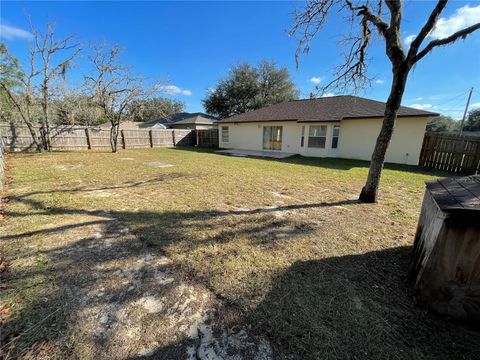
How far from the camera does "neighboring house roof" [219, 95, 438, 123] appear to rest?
11578 millimetres

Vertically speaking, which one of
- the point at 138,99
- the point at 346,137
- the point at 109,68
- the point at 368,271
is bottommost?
the point at 368,271

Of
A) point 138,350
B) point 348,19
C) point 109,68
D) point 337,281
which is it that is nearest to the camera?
point 138,350

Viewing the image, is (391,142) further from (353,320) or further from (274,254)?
(353,320)

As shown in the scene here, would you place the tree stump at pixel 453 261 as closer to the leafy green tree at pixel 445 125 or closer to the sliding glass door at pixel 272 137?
the sliding glass door at pixel 272 137

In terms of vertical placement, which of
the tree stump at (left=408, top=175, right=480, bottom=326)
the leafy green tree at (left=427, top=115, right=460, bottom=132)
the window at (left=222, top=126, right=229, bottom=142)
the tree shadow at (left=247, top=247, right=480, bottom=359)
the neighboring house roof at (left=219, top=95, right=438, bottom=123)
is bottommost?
the tree shadow at (left=247, top=247, right=480, bottom=359)

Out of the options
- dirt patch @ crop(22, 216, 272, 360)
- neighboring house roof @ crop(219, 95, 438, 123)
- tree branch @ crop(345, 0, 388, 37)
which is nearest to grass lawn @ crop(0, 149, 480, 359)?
dirt patch @ crop(22, 216, 272, 360)

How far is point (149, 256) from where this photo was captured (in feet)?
8.91

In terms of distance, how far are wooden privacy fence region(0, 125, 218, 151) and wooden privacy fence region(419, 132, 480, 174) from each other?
14760 millimetres

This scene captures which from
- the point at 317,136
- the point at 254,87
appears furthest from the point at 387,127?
the point at 254,87

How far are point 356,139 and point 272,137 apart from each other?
A: 5.45 metres

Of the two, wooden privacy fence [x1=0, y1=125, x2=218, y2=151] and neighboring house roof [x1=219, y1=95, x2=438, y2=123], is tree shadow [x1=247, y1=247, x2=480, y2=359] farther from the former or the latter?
wooden privacy fence [x1=0, y1=125, x2=218, y2=151]

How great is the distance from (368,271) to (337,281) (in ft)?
1.64

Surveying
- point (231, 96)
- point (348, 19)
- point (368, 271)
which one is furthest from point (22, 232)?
point (231, 96)

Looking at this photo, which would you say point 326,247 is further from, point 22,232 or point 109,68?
point 109,68
